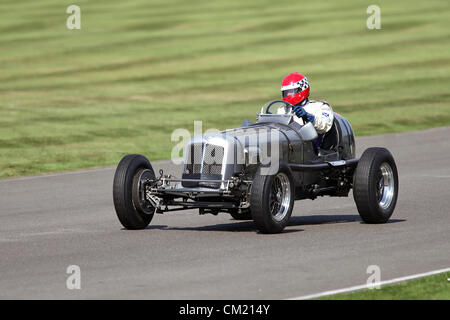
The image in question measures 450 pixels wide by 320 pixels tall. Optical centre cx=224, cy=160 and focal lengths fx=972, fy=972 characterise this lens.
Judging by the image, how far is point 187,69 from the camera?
1448 inches

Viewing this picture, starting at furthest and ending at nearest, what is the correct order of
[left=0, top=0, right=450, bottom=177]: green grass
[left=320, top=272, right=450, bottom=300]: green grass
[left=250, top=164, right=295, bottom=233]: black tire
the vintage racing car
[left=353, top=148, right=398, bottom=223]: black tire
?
1. [left=0, top=0, right=450, bottom=177]: green grass
2. [left=353, top=148, right=398, bottom=223]: black tire
3. the vintage racing car
4. [left=250, top=164, right=295, bottom=233]: black tire
5. [left=320, top=272, right=450, bottom=300]: green grass

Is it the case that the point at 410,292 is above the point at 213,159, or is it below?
below

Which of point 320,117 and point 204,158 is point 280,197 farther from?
point 320,117

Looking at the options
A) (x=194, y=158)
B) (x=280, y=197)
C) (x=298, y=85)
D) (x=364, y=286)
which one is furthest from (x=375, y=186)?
(x=364, y=286)

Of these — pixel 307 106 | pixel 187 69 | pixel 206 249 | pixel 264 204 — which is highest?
pixel 187 69

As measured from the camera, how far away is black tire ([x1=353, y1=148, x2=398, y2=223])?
38.4ft

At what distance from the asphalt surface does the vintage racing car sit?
31 cm

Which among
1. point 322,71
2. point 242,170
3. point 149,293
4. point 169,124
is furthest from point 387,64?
point 149,293

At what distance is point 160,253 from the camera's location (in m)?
9.91

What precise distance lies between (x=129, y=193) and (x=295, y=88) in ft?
8.56

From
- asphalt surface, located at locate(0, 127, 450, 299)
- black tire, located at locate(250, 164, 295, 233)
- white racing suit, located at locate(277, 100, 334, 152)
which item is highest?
white racing suit, located at locate(277, 100, 334, 152)

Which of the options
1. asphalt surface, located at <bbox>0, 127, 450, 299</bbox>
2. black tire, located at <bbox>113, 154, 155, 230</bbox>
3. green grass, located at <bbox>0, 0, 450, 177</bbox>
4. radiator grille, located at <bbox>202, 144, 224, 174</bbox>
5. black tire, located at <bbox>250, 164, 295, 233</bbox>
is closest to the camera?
asphalt surface, located at <bbox>0, 127, 450, 299</bbox>

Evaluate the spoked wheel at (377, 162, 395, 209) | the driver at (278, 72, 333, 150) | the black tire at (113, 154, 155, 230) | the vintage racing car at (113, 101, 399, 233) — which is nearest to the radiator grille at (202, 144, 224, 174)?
the vintage racing car at (113, 101, 399, 233)

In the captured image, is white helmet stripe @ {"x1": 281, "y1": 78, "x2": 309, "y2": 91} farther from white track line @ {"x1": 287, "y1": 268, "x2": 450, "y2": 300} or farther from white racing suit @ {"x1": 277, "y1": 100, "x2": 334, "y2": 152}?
white track line @ {"x1": 287, "y1": 268, "x2": 450, "y2": 300}
